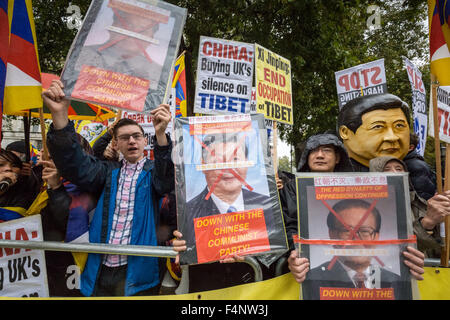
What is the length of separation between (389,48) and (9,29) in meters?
13.1

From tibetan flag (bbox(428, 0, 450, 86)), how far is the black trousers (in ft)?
8.28

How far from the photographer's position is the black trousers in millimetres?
2279

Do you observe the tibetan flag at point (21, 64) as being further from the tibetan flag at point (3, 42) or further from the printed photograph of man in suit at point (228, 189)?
the printed photograph of man in suit at point (228, 189)

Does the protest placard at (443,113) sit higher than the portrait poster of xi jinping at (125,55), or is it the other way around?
the portrait poster of xi jinping at (125,55)

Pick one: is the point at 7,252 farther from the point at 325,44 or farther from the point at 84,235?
the point at 325,44

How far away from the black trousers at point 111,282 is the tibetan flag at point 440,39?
252 cm

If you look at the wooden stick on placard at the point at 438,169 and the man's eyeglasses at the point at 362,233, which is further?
the wooden stick on placard at the point at 438,169

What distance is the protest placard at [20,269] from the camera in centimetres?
222

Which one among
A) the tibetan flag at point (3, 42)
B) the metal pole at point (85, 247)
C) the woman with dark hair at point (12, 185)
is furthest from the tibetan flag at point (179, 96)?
the metal pole at point (85, 247)

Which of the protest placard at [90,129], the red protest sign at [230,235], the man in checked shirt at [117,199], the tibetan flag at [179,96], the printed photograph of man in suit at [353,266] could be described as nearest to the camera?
the printed photograph of man in suit at [353,266]

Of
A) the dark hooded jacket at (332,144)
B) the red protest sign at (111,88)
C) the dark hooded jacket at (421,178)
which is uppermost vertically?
the red protest sign at (111,88)
